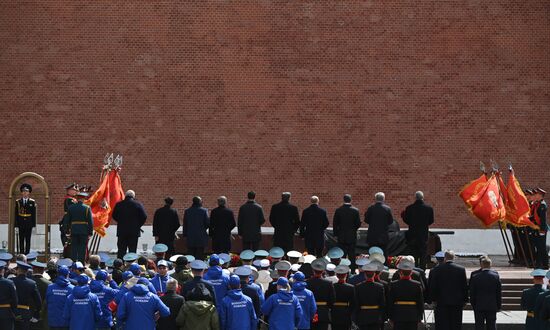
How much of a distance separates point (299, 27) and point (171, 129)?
4287 mm

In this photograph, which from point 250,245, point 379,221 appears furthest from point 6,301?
point 379,221

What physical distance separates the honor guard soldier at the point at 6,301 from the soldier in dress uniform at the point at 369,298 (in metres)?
5.23

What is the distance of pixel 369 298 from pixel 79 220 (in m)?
7.59

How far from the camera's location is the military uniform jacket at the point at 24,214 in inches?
1034

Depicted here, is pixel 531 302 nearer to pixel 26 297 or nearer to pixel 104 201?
pixel 26 297

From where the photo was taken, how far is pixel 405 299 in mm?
17734

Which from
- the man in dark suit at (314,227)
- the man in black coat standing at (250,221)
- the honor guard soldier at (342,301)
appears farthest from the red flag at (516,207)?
the honor guard soldier at (342,301)

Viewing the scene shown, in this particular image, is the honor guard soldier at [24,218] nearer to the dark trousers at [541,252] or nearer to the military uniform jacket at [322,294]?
the military uniform jacket at [322,294]

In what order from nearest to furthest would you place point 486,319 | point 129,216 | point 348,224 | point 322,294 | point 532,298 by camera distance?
point 322,294, point 532,298, point 486,319, point 348,224, point 129,216

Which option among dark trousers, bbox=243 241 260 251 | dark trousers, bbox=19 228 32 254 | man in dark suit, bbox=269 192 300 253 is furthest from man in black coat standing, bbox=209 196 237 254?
dark trousers, bbox=19 228 32 254

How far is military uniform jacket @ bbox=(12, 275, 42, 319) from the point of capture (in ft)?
57.9

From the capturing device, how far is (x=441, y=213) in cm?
3012

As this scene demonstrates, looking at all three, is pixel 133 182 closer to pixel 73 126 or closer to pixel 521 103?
pixel 73 126

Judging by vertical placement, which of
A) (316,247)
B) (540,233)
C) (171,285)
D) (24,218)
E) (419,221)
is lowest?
(171,285)
